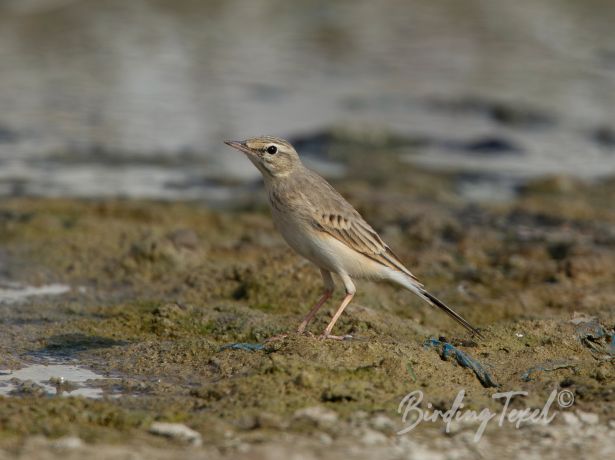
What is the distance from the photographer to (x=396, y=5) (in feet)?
81.1

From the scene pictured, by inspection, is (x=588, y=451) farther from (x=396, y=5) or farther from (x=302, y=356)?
(x=396, y=5)

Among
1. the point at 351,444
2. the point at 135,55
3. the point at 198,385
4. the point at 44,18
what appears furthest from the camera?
the point at 44,18

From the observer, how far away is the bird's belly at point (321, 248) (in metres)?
6.85

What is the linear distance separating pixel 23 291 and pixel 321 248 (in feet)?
9.76

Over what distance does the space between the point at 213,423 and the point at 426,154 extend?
1120 centimetres

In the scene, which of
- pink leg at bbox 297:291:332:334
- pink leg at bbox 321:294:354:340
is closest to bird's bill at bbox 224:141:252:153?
pink leg at bbox 297:291:332:334

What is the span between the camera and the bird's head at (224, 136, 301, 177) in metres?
7.28

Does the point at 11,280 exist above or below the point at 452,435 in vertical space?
below

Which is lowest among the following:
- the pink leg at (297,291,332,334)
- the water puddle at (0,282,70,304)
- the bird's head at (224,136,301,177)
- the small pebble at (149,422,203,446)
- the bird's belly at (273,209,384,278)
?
the water puddle at (0,282,70,304)

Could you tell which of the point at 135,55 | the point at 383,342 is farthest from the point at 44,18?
the point at 383,342

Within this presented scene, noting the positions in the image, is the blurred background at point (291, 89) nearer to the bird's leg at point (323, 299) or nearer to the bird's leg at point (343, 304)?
the bird's leg at point (323, 299)

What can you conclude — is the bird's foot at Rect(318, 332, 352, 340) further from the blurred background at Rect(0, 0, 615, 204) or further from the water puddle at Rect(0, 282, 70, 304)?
the blurred background at Rect(0, 0, 615, 204)

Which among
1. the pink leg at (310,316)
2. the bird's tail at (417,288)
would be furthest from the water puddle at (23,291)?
the bird's tail at (417,288)

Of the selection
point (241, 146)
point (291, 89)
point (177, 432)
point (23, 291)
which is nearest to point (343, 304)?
point (241, 146)
